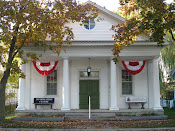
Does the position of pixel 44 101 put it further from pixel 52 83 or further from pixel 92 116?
pixel 92 116

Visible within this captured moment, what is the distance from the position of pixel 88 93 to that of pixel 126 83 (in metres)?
2.95

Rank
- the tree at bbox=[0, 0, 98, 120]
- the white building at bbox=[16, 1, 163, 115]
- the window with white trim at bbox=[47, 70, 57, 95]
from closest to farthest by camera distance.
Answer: the tree at bbox=[0, 0, 98, 120] < the white building at bbox=[16, 1, 163, 115] < the window with white trim at bbox=[47, 70, 57, 95]

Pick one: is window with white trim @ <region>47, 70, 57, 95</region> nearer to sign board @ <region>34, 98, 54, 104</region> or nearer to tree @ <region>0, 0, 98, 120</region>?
sign board @ <region>34, 98, 54, 104</region>

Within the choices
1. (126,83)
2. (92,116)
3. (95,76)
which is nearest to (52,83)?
(95,76)

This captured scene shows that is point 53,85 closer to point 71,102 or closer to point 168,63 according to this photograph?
point 71,102

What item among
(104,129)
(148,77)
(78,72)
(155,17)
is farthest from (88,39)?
(104,129)

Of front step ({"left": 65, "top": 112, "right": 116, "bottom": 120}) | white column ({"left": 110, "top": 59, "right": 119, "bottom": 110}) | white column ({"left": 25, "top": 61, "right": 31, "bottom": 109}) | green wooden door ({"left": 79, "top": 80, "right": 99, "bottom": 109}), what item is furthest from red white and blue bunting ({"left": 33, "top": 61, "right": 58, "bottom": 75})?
white column ({"left": 110, "top": 59, "right": 119, "bottom": 110})

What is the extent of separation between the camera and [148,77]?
691 inches

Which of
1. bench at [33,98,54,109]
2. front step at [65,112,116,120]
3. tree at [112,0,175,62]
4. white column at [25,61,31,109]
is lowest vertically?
front step at [65,112,116,120]

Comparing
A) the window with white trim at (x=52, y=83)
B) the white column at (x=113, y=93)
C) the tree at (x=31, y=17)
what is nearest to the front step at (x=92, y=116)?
the white column at (x=113, y=93)

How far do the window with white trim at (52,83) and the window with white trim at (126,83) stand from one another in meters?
5.12

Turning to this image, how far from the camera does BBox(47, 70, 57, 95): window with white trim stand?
58.6 ft

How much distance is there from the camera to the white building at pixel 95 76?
53.2 ft

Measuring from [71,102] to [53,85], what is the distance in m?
1.87
